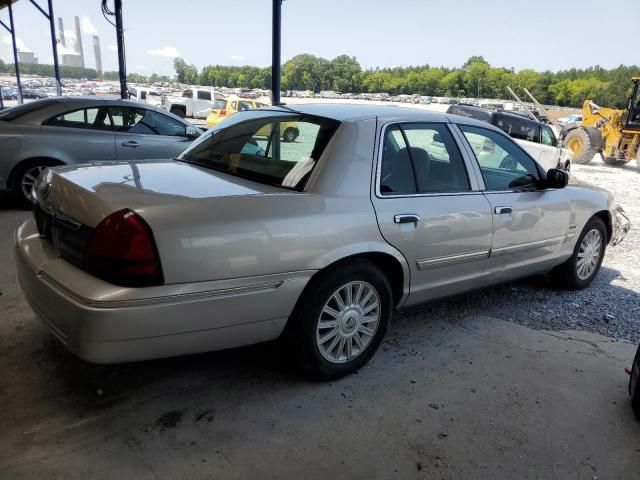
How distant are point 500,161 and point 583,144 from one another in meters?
16.2

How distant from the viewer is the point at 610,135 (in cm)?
1742

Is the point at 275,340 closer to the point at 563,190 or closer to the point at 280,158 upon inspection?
the point at 280,158

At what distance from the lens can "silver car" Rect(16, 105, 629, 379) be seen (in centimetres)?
219

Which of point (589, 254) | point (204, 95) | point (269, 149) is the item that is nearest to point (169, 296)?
point (269, 149)

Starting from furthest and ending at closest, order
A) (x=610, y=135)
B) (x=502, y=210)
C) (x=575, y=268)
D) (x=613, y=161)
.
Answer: (x=613, y=161)
(x=610, y=135)
(x=575, y=268)
(x=502, y=210)

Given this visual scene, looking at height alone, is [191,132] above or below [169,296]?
above

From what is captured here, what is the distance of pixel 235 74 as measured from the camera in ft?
334

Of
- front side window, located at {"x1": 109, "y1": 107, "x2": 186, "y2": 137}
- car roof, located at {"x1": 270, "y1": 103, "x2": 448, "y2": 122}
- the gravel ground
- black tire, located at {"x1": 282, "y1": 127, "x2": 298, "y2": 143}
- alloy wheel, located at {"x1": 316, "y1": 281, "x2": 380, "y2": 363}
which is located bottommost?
the gravel ground

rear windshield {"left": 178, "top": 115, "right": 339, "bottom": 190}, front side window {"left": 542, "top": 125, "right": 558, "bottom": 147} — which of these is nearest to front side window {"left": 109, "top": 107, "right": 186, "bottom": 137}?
rear windshield {"left": 178, "top": 115, "right": 339, "bottom": 190}

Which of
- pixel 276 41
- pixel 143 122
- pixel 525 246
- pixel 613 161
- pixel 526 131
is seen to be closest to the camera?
pixel 525 246

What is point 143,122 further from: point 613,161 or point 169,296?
point 613,161

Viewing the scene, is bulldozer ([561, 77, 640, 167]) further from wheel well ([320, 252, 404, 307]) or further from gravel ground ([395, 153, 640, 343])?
wheel well ([320, 252, 404, 307])

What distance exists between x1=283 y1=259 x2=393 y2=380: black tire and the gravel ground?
91 centimetres

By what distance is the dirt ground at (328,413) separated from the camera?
2.25 metres
